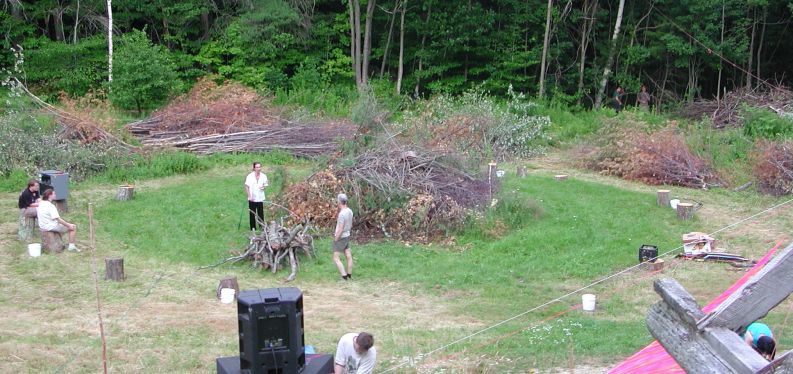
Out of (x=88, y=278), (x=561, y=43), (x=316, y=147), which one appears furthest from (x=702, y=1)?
(x=88, y=278)

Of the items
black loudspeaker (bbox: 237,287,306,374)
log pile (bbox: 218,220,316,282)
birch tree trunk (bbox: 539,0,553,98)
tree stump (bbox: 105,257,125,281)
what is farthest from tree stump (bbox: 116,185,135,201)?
birch tree trunk (bbox: 539,0,553,98)

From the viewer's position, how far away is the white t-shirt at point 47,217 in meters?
14.1

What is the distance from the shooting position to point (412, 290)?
12.8m

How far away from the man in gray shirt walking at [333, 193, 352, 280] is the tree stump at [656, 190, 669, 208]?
6.98 m

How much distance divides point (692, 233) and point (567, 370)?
6196 mm

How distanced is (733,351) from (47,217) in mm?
12624

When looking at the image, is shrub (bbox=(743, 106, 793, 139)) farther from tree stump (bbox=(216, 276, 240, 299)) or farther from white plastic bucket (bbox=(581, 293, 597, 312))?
tree stump (bbox=(216, 276, 240, 299))

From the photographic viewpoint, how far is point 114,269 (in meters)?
13.1

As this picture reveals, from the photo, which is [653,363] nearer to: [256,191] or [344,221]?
[344,221]

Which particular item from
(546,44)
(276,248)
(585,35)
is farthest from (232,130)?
(585,35)

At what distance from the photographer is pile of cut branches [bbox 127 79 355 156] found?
71.4 ft

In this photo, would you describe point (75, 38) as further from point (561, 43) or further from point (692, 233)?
point (692, 233)

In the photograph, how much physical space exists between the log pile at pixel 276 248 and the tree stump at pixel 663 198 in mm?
7122

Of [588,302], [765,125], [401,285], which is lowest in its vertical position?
[401,285]
